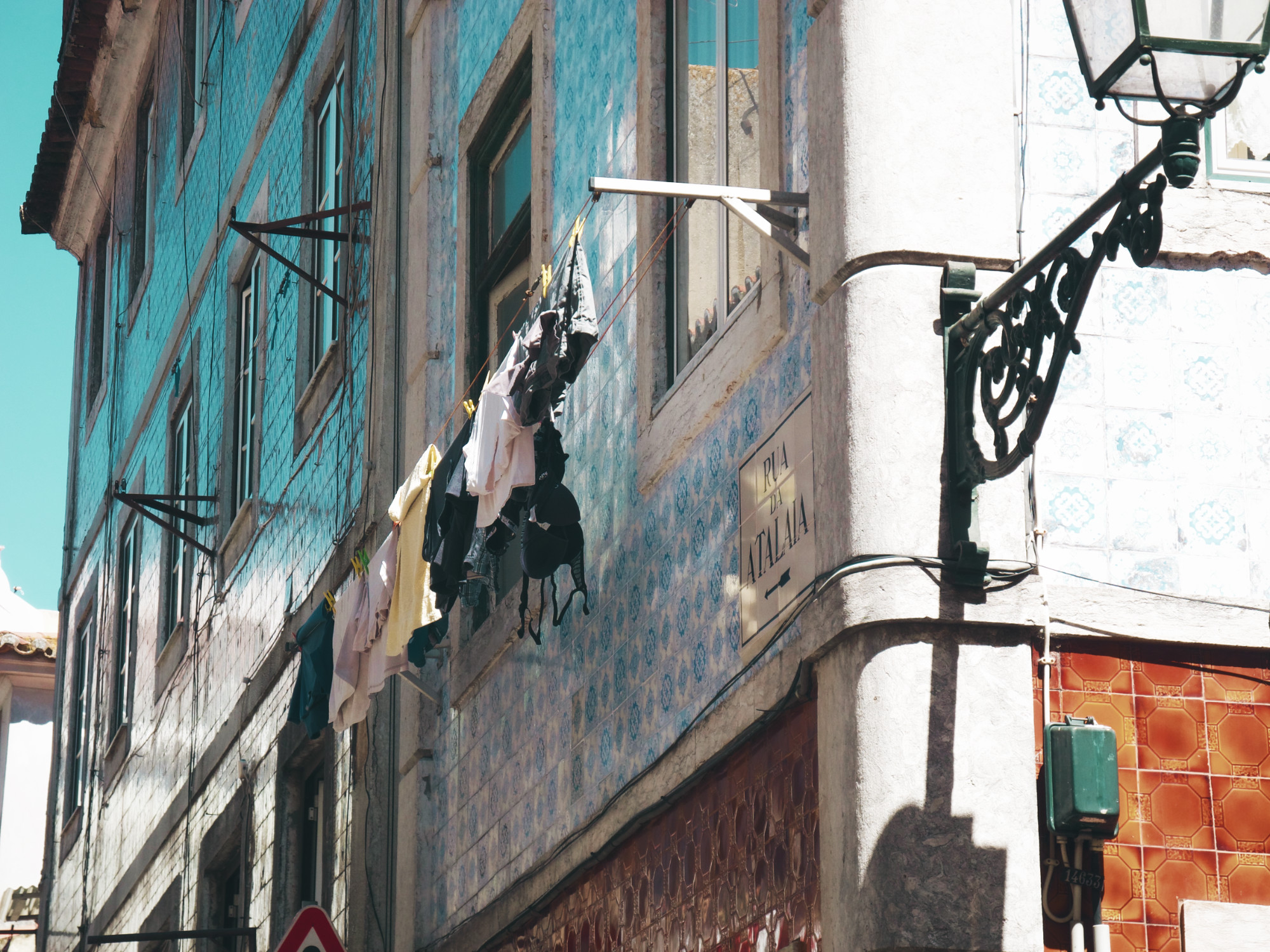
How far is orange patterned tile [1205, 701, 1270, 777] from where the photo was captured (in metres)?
5.75

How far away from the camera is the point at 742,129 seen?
25.3 feet

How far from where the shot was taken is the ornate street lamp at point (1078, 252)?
4.62m

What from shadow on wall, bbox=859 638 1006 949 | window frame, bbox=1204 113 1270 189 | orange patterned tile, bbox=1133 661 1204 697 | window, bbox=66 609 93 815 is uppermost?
window, bbox=66 609 93 815

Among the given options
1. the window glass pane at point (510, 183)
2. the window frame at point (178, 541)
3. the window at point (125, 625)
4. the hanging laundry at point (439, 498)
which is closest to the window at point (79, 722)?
the window at point (125, 625)

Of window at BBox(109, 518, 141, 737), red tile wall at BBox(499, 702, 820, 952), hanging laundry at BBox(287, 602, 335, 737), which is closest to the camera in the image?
red tile wall at BBox(499, 702, 820, 952)

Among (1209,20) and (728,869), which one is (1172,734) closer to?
(728,869)

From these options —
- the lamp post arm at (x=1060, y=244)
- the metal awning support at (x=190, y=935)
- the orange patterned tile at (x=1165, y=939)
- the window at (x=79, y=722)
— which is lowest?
the orange patterned tile at (x=1165, y=939)

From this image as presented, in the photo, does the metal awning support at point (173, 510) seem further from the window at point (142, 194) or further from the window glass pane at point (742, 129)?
the window glass pane at point (742, 129)

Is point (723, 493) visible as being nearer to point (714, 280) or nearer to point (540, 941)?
point (714, 280)

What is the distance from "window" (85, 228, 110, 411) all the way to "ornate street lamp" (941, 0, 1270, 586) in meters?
19.5

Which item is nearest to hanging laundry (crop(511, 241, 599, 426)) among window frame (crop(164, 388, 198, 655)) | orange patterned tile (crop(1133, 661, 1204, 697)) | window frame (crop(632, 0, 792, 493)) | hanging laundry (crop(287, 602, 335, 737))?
window frame (crop(632, 0, 792, 493))

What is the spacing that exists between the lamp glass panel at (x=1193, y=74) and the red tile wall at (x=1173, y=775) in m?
1.70

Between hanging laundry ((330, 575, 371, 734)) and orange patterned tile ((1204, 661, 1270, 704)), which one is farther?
hanging laundry ((330, 575, 371, 734))

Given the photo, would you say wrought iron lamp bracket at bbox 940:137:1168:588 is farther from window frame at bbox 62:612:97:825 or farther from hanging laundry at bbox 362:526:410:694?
window frame at bbox 62:612:97:825
